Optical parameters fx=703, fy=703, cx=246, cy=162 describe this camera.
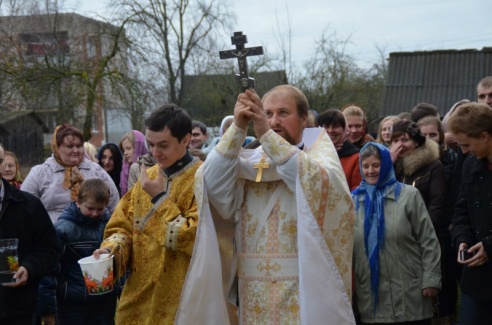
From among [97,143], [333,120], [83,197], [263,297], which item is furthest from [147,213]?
[97,143]

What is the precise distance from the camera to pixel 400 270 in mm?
4988

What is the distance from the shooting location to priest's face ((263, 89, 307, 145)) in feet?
11.7

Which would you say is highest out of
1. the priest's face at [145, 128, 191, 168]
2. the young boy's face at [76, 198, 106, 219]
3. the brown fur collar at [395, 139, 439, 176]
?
the priest's face at [145, 128, 191, 168]

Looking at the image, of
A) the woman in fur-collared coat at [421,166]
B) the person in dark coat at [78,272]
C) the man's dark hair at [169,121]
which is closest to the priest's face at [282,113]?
the man's dark hair at [169,121]

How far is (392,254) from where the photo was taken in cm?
500

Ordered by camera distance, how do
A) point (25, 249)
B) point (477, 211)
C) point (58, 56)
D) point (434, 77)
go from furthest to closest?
point (58, 56) → point (434, 77) → point (25, 249) → point (477, 211)

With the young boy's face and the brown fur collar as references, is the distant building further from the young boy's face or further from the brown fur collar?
the brown fur collar

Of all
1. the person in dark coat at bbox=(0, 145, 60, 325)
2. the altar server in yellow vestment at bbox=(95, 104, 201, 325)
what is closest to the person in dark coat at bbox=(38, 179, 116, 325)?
the person in dark coat at bbox=(0, 145, 60, 325)

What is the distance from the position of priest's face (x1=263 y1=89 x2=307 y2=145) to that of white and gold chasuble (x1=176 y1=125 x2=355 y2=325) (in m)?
0.14

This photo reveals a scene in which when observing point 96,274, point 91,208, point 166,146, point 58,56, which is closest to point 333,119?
point 91,208

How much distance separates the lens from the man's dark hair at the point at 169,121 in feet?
13.2

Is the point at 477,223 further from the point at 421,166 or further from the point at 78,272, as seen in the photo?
the point at 78,272

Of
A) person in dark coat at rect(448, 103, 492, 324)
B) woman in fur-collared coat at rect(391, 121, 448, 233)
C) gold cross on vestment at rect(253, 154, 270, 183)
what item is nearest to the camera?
gold cross on vestment at rect(253, 154, 270, 183)

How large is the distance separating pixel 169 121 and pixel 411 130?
275cm
